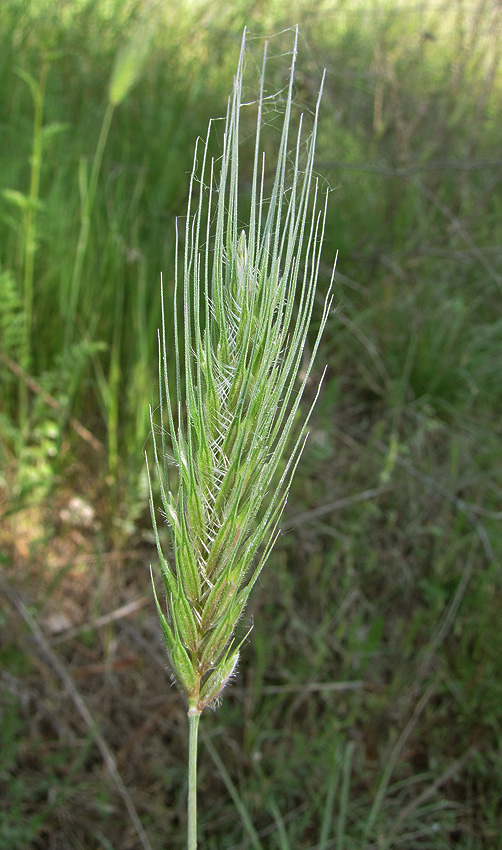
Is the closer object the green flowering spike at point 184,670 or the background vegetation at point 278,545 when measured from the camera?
the green flowering spike at point 184,670

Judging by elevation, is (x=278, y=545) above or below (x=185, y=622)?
below

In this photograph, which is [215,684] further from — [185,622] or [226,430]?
[226,430]

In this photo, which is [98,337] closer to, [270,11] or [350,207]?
[350,207]

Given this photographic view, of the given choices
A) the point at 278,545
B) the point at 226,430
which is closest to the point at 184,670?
the point at 226,430

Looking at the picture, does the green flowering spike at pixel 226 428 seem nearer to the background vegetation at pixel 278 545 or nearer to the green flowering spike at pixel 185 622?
the green flowering spike at pixel 185 622

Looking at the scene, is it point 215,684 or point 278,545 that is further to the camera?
point 278,545

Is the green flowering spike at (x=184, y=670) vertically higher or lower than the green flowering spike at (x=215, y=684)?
higher

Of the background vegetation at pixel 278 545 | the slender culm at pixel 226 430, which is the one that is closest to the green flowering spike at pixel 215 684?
the slender culm at pixel 226 430

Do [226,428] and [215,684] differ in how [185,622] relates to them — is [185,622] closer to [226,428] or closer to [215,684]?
[215,684]

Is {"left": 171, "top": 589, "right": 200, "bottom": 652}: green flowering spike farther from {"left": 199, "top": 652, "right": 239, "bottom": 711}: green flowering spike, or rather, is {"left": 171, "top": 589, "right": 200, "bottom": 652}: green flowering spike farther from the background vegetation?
the background vegetation

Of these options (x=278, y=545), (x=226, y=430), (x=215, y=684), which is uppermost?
(x=226, y=430)

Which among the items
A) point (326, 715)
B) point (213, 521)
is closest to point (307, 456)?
point (326, 715)
